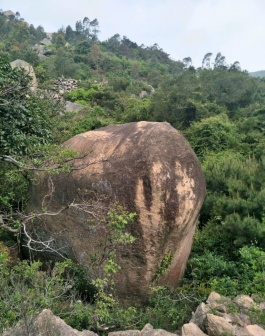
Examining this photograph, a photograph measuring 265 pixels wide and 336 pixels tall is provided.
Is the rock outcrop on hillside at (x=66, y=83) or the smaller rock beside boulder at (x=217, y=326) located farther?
the rock outcrop on hillside at (x=66, y=83)

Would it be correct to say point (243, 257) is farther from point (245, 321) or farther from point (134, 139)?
point (134, 139)

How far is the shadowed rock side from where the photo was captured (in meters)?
4.12

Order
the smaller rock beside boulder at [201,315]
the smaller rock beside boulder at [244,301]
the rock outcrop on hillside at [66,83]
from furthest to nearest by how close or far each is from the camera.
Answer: the rock outcrop on hillside at [66,83] < the smaller rock beside boulder at [244,301] < the smaller rock beside boulder at [201,315]

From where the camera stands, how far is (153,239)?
164 inches

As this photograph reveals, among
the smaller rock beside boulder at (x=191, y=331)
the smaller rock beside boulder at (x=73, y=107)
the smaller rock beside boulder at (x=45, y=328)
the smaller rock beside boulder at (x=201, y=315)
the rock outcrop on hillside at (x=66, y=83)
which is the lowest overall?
the smaller rock beside boulder at (x=201, y=315)

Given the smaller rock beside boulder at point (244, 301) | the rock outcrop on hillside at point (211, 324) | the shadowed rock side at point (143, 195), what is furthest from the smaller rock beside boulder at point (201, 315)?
the shadowed rock side at point (143, 195)

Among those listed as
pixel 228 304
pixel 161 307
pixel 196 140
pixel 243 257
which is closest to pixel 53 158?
pixel 161 307

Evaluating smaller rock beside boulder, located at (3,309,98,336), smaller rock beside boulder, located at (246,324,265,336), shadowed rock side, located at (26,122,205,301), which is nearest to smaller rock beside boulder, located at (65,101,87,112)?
shadowed rock side, located at (26,122,205,301)

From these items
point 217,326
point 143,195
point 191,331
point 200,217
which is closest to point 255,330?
point 217,326

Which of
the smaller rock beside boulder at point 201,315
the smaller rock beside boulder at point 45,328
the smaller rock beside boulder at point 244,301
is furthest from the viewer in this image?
the smaller rock beside boulder at point 244,301

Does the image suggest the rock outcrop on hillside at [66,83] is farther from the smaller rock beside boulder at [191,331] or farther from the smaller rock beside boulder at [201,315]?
the smaller rock beside boulder at [191,331]

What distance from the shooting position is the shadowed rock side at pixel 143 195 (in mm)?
4121

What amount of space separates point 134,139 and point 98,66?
3698 cm

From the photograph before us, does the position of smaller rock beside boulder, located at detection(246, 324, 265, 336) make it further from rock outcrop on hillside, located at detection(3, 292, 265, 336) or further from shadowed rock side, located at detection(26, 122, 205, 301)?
shadowed rock side, located at detection(26, 122, 205, 301)
